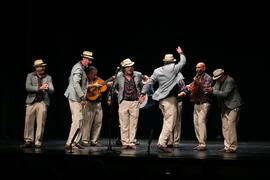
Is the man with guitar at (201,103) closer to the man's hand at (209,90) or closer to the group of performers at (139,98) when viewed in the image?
Answer: the group of performers at (139,98)

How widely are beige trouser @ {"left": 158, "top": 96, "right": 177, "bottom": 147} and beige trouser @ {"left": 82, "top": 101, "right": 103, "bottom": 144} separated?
1916 millimetres

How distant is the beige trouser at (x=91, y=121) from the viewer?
295 inches

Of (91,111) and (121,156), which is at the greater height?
(91,111)

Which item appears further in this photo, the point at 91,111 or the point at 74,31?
the point at 74,31

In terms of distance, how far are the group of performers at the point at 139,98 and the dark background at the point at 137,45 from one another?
2.69m

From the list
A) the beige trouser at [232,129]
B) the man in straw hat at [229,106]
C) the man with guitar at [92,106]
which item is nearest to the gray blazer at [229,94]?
the man in straw hat at [229,106]

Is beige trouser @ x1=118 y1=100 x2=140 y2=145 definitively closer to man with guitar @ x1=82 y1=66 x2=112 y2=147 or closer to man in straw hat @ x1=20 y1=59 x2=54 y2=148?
man with guitar @ x1=82 y1=66 x2=112 y2=147

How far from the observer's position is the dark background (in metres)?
9.12

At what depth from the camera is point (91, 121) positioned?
24.9 ft

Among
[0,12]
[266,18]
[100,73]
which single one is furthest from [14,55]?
[266,18]

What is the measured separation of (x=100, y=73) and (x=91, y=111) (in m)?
2.92

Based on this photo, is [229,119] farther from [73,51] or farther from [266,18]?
[73,51]

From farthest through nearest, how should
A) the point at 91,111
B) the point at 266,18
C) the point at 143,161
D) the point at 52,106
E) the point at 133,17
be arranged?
the point at 52,106 → the point at 133,17 → the point at 266,18 → the point at 91,111 → the point at 143,161

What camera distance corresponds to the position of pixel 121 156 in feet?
17.3
